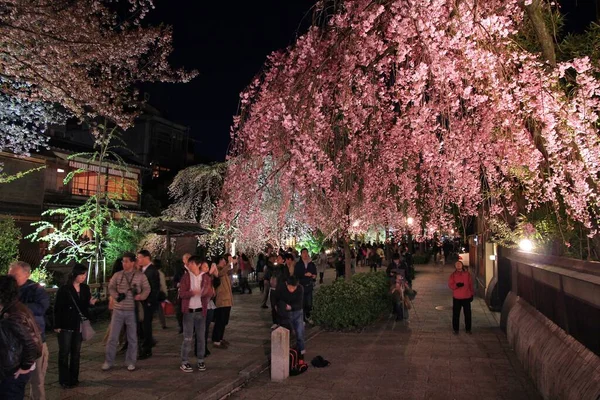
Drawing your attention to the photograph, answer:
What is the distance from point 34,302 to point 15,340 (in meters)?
1.54

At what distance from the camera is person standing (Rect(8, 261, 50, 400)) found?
516 cm

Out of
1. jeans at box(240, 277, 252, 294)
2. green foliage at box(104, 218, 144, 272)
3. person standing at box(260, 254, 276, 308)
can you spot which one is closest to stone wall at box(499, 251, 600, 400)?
person standing at box(260, 254, 276, 308)

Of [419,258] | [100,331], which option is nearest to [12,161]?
[100,331]

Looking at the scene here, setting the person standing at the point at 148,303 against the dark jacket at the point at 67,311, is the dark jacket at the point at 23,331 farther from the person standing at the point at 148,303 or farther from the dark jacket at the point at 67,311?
the person standing at the point at 148,303

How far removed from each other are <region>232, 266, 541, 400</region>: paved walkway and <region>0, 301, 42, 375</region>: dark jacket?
3.35 metres

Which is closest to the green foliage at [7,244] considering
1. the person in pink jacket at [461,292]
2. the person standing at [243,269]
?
the person standing at [243,269]

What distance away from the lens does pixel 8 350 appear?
3775 mm

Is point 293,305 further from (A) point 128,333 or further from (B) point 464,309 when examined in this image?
(B) point 464,309

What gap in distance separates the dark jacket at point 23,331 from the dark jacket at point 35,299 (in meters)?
1.31

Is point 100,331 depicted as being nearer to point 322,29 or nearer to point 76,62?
point 76,62

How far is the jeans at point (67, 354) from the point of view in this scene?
645 cm

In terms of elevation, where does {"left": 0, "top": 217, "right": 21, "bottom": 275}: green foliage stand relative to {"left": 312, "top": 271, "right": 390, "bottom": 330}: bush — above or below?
above

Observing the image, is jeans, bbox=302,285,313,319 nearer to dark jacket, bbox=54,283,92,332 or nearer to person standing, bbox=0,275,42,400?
dark jacket, bbox=54,283,92,332

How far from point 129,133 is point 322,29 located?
116 feet
